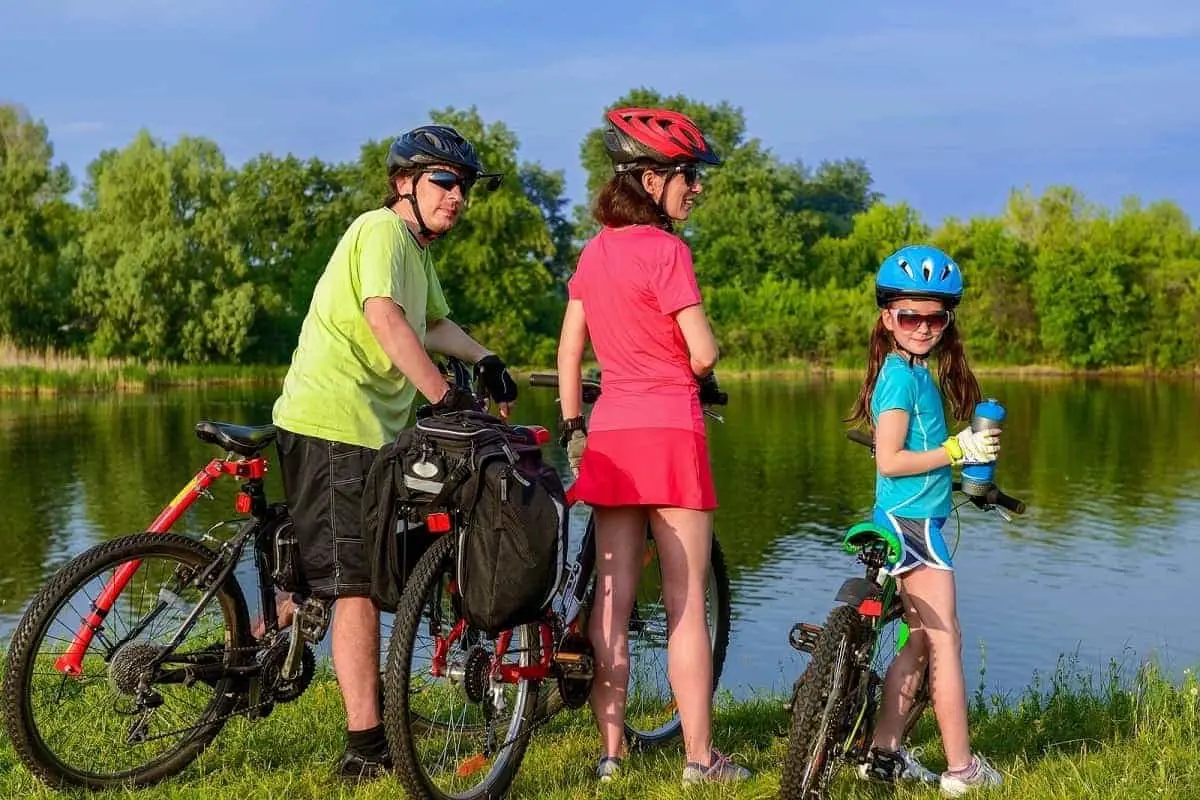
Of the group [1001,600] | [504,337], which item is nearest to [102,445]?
[1001,600]

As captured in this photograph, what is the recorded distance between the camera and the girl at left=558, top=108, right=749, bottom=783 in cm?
412

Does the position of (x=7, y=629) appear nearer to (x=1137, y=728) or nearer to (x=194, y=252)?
(x=1137, y=728)

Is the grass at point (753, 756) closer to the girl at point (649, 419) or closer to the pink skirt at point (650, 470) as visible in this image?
the girl at point (649, 419)

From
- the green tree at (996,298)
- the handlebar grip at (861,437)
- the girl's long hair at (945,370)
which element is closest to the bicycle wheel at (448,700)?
the handlebar grip at (861,437)

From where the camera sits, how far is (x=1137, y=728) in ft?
15.8

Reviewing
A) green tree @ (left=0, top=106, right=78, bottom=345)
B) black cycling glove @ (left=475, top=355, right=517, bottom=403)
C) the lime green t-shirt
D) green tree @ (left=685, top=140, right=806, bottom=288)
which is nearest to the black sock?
the lime green t-shirt

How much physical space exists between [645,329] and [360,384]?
0.91 m

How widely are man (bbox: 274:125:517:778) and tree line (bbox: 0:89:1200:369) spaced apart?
41.4m

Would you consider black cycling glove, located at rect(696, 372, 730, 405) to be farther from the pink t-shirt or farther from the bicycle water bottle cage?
the bicycle water bottle cage

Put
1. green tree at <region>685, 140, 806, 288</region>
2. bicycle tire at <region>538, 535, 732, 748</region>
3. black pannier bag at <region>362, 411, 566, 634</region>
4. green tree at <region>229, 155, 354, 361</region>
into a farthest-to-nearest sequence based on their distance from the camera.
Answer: green tree at <region>685, 140, 806, 288</region> → green tree at <region>229, 155, 354, 361</region> → bicycle tire at <region>538, 535, 732, 748</region> → black pannier bag at <region>362, 411, 566, 634</region>

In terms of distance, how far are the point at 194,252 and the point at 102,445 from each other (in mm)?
23145

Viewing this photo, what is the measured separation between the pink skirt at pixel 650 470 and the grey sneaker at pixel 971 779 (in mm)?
1031

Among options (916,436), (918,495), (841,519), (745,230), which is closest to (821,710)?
(918,495)

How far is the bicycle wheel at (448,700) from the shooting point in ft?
12.3
